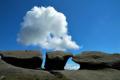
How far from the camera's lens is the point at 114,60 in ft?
51.9

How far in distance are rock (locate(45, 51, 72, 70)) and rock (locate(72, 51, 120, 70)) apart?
3.55ft

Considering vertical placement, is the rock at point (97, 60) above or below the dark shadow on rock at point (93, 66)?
above

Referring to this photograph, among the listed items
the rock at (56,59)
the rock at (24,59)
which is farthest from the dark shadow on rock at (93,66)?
the rock at (24,59)

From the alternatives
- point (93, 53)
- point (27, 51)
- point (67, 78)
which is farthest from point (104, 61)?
point (27, 51)

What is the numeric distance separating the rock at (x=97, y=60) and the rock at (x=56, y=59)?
3.55 ft

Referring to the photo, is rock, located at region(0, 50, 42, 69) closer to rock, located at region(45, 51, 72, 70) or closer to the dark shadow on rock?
rock, located at region(45, 51, 72, 70)

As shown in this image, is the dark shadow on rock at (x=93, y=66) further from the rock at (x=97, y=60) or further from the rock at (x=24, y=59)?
the rock at (x=24, y=59)

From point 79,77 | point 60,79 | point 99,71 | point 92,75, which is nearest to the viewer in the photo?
point 60,79

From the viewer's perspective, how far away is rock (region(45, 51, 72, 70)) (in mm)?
15625

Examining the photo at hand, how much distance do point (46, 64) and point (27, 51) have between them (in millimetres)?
2820

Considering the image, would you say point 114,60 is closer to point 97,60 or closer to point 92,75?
point 97,60

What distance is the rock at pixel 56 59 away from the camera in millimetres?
15625

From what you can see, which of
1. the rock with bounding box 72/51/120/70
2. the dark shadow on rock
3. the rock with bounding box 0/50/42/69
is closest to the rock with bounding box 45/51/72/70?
the rock with bounding box 0/50/42/69

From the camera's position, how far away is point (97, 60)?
1588 centimetres
